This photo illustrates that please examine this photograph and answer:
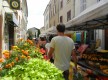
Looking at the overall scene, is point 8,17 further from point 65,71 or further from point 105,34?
point 65,71

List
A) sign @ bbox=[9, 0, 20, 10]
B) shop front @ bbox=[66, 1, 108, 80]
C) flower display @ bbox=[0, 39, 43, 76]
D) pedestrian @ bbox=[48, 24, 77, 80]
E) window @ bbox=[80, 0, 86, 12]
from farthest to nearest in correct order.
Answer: window @ bbox=[80, 0, 86, 12] < sign @ bbox=[9, 0, 20, 10] < shop front @ bbox=[66, 1, 108, 80] < pedestrian @ bbox=[48, 24, 77, 80] < flower display @ bbox=[0, 39, 43, 76]

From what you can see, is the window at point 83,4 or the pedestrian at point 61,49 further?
the window at point 83,4

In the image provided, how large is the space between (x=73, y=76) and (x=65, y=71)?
1.23m

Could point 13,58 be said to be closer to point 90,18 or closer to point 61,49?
point 61,49

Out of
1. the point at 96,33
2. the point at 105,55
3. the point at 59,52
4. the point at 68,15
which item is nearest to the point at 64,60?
the point at 59,52

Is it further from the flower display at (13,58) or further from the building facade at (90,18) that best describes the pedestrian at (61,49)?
the building facade at (90,18)

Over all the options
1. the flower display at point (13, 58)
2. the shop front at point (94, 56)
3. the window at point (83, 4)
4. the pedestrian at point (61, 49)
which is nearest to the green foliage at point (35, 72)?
the flower display at point (13, 58)

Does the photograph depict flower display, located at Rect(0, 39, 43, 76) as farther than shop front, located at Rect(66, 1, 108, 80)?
No

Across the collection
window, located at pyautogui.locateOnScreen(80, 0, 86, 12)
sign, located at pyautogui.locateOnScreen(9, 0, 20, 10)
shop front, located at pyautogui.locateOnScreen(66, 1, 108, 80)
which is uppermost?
window, located at pyautogui.locateOnScreen(80, 0, 86, 12)

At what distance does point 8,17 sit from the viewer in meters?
16.6

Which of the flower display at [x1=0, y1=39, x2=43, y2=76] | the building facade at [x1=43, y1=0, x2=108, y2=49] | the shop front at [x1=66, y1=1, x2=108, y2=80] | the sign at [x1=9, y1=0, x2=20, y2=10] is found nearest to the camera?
the flower display at [x1=0, y1=39, x2=43, y2=76]

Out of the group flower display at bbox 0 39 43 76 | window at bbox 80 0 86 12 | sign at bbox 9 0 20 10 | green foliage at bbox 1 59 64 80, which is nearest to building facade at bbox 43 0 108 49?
window at bbox 80 0 86 12

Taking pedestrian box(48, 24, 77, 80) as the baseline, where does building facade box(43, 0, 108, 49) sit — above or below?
above

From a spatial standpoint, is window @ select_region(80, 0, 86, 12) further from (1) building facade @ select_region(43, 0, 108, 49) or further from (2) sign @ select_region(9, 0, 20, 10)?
(2) sign @ select_region(9, 0, 20, 10)
